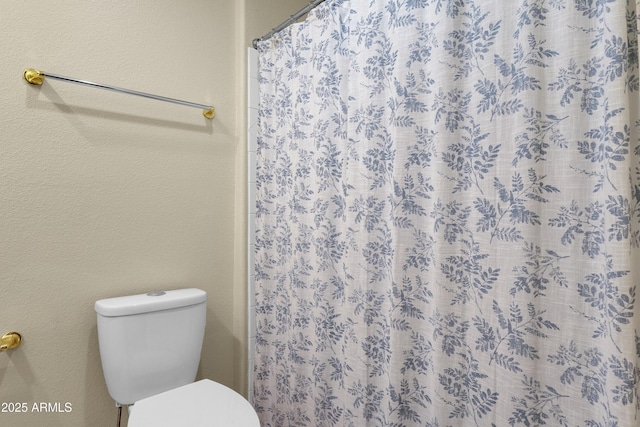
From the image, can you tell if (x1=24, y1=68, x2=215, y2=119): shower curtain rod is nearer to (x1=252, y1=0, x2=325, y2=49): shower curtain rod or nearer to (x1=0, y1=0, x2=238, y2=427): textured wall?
(x1=0, y1=0, x2=238, y2=427): textured wall

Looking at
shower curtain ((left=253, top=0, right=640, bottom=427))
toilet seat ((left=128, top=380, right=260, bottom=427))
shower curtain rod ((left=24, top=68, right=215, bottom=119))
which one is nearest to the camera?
A: shower curtain ((left=253, top=0, right=640, bottom=427))

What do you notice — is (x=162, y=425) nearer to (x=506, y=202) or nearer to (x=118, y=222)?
(x=118, y=222)

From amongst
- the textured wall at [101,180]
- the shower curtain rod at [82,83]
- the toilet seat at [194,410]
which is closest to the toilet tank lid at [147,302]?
the textured wall at [101,180]

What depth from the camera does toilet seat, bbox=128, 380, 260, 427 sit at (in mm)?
1001

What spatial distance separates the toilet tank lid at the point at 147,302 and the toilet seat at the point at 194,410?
29 centimetres

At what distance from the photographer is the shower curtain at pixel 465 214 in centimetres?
69

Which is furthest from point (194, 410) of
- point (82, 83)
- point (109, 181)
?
point (82, 83)

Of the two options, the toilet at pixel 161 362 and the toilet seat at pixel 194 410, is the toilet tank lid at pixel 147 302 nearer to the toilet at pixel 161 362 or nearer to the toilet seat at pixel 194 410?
the toilet at pixel 161 362

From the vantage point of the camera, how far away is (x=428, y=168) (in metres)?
0.98

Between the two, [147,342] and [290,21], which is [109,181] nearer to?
[147,342]

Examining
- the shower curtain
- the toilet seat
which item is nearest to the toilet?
the toilet seat

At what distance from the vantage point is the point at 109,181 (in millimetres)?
1307

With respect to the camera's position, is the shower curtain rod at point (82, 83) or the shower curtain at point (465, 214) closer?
the shower curtain at point (465, 214)

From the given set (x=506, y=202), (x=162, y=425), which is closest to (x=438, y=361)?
(x=506, y=202)
